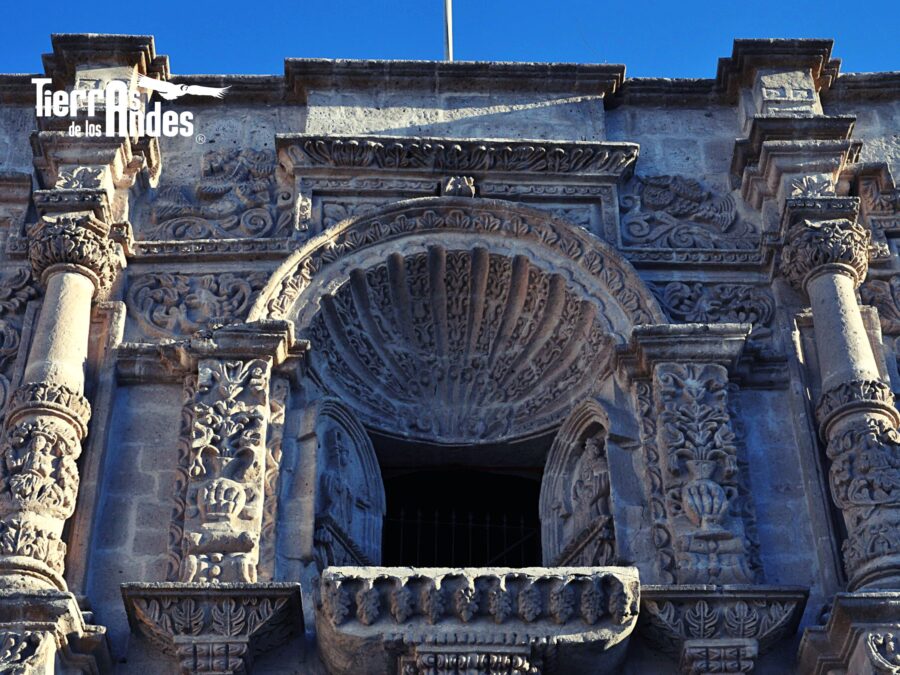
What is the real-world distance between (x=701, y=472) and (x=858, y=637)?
1616 mm

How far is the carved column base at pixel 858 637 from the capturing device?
9.84m

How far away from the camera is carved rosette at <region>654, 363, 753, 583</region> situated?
10.7 metres

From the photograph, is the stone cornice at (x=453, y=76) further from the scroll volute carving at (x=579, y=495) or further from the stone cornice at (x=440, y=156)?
the scroll volute carving at (x=579, y=495)

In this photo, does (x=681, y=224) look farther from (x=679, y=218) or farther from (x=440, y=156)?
(x=440, y=156)

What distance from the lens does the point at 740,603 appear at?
33.9 feet

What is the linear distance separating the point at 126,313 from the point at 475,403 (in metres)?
2.73

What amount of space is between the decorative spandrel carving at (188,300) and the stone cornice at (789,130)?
4007 mm

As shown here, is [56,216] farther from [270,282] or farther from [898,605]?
[898,605]

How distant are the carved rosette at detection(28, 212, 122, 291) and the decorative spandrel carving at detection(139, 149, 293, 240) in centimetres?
70

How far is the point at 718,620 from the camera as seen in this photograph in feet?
33.8

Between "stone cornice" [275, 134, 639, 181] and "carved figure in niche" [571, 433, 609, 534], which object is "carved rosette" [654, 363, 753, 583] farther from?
"stone cornice" [275, 134, 639, 181]

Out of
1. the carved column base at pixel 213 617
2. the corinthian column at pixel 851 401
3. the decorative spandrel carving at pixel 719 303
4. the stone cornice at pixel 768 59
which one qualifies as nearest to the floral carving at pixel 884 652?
the corinthian column at pixel 851 401

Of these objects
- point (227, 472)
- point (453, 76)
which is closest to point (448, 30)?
point (453, 76)

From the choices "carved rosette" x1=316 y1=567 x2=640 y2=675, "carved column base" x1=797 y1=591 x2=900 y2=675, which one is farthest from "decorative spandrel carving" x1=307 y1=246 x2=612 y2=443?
"carved column base" x1=797 y1=591 x2=900 y2=675
